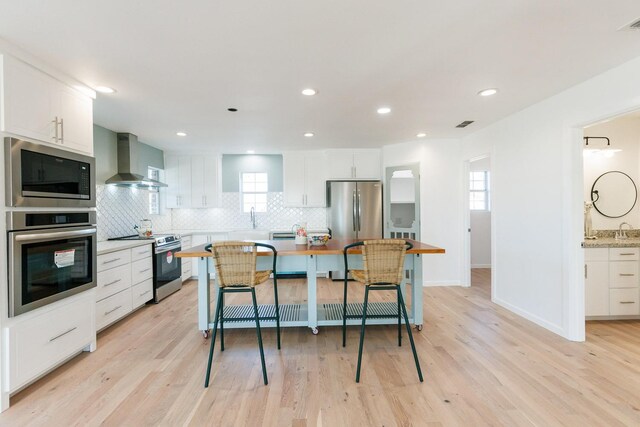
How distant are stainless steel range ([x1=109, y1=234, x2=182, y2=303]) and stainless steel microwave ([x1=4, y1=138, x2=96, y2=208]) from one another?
1.56 meters

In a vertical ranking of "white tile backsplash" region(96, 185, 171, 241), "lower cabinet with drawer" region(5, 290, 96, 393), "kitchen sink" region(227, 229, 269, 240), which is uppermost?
"white tile backsplash" region(96, 185, 171, 241)

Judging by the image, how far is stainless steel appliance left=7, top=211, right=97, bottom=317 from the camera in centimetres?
199

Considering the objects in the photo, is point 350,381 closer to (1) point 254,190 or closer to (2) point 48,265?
(2) point 48,265

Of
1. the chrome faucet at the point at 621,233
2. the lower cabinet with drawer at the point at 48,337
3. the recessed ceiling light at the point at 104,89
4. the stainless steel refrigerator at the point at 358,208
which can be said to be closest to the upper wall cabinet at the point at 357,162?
the stainless steel refrigerator at the point at 358,208

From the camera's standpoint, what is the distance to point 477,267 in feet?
20.7

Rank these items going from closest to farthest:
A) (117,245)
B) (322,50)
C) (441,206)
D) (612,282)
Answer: (322,50) < (612,282) < (117,245) < (441,206)

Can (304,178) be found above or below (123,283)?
above

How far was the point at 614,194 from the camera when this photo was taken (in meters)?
3.63

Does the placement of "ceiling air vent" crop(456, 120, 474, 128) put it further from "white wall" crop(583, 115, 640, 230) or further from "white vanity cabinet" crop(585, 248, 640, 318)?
"white vanity cabinet" crop(585, 248, 640, 318)

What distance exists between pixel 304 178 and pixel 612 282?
4523 mm

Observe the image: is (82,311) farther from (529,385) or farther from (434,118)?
(434,118)

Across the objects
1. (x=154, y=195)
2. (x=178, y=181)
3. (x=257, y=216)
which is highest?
(x=178, y=181)

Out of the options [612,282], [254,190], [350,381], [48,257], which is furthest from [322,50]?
[254,190]

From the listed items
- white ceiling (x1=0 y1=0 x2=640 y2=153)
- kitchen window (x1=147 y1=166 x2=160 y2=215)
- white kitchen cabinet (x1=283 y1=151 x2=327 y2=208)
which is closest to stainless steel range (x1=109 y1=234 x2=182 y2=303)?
kitchen window (x1=147 y1=166 x2=160 y2=215)
